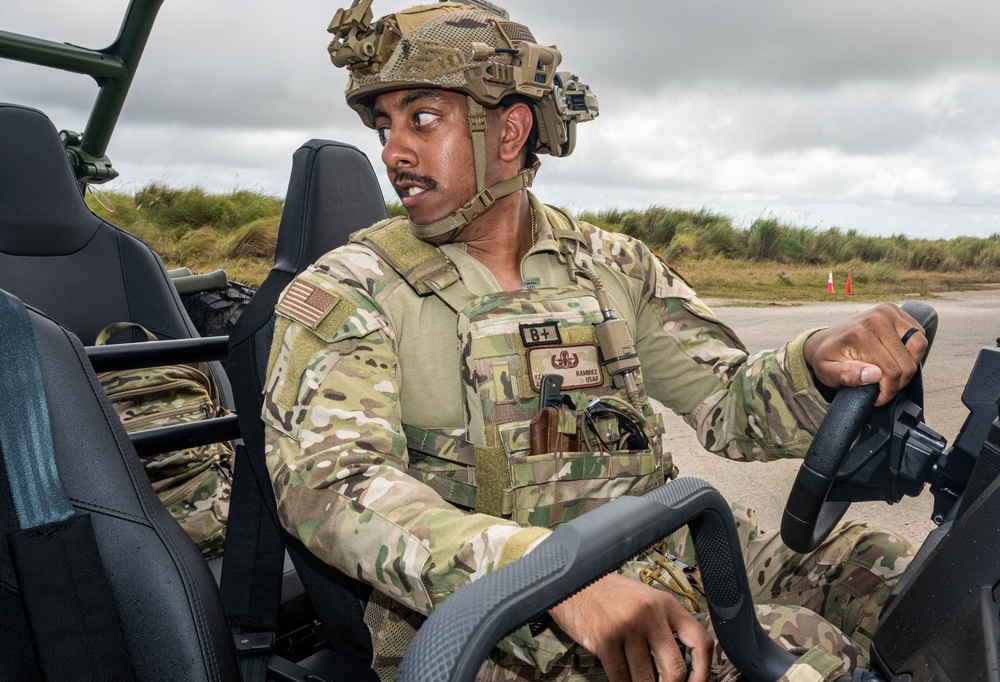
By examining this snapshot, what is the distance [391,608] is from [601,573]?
826 millimetres

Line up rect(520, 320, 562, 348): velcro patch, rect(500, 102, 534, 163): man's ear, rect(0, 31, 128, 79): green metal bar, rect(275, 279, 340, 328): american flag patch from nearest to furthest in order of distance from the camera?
1. rect(275, 279, 340, 328): american flag patch
2. rect(520, 320, 562, 348): velcro patch
3. rect(500, 102, 534, 163): man's ear
4. rect(0, 31, 128, 79): green metal bar

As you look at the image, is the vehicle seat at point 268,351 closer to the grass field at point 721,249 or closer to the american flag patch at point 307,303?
the american flag patch at point 307,303

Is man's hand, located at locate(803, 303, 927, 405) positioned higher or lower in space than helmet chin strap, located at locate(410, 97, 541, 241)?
lower

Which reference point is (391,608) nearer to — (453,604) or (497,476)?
(497,476)

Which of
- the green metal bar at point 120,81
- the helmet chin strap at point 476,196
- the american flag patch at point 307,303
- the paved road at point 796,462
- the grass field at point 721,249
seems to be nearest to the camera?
the american flag patch at point 307,303

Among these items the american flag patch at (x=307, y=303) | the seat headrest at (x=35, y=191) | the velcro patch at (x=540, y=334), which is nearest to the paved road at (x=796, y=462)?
the velcro patch at (x=540, y=334)

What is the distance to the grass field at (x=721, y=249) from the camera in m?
7.97

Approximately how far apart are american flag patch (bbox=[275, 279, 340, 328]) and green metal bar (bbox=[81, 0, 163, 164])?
184cm

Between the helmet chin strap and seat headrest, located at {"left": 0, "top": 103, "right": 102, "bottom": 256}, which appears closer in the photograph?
the helmet chin strap

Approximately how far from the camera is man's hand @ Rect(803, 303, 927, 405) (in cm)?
132

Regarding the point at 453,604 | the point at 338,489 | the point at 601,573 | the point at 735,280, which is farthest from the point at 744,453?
the point at 735,280

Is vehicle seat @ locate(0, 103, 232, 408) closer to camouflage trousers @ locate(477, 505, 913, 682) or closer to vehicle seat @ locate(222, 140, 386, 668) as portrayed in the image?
vehicle seat @ locate(222, 140, 386, 668)

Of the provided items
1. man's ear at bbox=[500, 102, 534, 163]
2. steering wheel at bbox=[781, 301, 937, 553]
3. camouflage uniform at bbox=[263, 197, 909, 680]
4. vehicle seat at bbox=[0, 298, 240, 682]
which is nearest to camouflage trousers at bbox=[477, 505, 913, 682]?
camouflage uniform at bbox=[263, 197, 909, 680]

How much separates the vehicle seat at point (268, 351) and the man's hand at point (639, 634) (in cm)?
74
